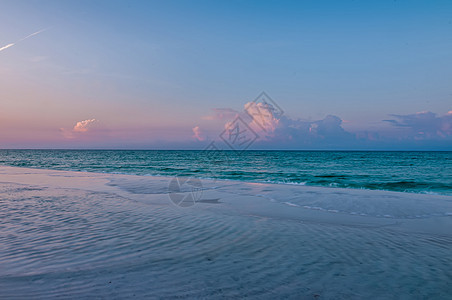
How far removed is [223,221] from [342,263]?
414 centimetres

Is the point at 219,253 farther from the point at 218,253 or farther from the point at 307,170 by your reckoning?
the point at 307,170

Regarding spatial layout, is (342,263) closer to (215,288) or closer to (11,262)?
(215,288)

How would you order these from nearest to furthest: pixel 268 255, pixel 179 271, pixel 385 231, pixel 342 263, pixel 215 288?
pixel 215 288 → pixel 179 271 → pixel 342 263 → pixel 268 255 → pixel 385 231

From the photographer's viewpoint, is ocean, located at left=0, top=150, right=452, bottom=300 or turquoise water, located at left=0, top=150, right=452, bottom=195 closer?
ocean, located at left=0, top=150, right=452, bottom=300

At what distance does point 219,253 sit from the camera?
19.2 feet

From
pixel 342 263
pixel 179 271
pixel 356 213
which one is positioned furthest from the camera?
pixel 356 213

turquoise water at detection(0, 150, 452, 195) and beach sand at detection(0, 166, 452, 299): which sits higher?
beach sand at detection(0, 166, 452, 299)

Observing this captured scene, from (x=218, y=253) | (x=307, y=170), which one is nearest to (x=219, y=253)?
(x=218, y=253)

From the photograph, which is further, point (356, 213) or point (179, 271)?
point (356, 213)

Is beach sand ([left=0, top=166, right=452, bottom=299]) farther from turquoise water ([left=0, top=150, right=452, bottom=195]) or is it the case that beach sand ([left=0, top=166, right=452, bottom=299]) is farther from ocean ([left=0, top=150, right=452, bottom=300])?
turquoise water ([left=0, top=150, right=452, bottom=195])

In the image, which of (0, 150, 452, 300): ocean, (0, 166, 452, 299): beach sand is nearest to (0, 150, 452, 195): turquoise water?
(0, 166, 452, 299): beach sand

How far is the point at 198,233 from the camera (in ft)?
24.2

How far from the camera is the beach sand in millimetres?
4285

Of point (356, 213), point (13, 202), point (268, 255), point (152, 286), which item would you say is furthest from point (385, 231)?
point (13, 202)
